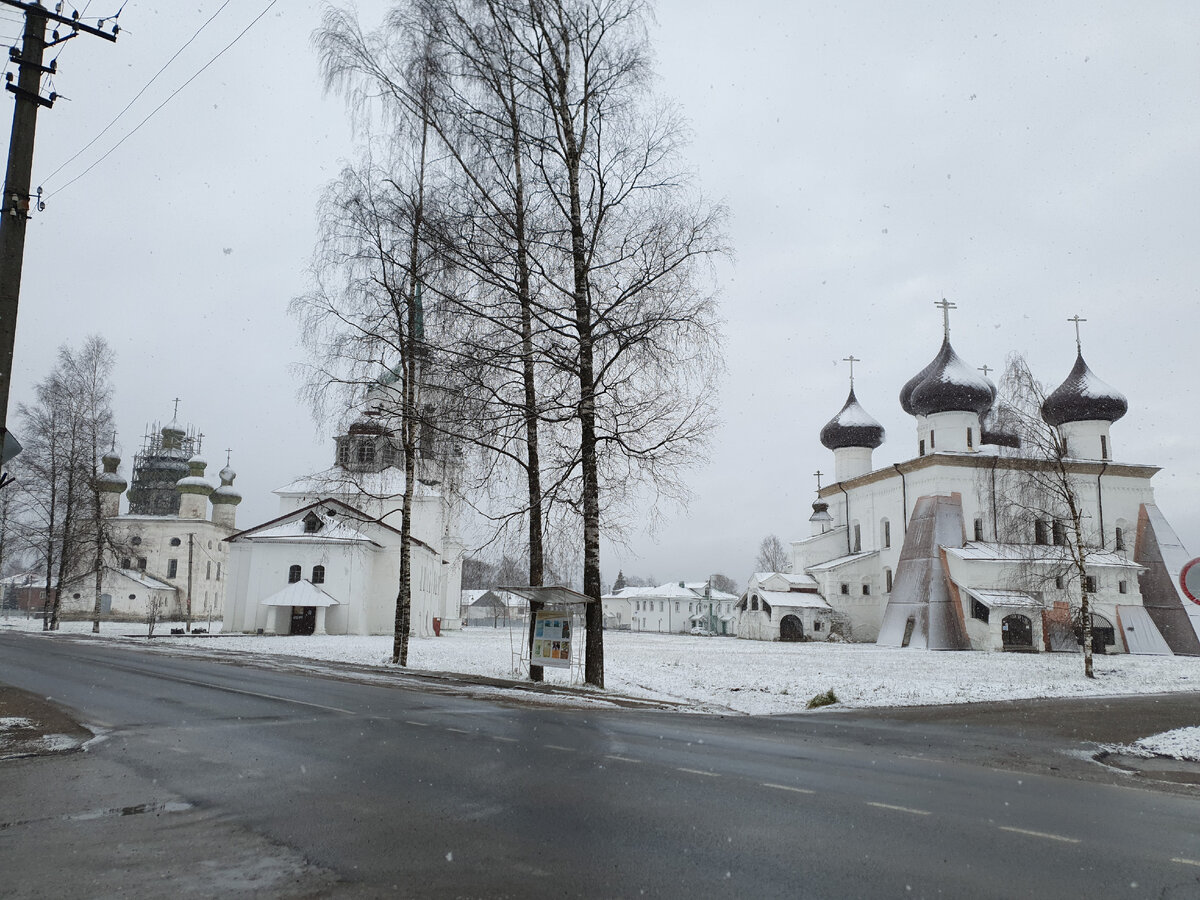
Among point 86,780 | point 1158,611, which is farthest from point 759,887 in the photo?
point 1158,611

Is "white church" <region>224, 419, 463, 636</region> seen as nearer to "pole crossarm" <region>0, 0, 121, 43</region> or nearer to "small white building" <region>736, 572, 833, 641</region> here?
"small white building" <region>736, 572, 833, 641</region>

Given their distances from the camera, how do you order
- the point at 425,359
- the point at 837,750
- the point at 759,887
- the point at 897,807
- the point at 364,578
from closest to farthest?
the point at 759,887, the point at 897,807, the point at 837,750, the point at 425,359, the point at 364,578

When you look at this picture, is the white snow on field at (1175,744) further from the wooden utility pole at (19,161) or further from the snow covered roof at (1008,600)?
the snow covered roof at (1008,600)

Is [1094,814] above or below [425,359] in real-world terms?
below

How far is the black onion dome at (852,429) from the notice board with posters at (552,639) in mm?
48180

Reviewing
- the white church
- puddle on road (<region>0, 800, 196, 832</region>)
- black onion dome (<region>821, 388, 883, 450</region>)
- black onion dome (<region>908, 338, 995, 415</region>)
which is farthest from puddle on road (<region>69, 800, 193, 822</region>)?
black onion dome (<region>821, 388, 883, 450</region>)

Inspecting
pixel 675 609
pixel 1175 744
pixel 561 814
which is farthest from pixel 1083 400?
pixel 675 609

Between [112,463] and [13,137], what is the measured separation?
214ft

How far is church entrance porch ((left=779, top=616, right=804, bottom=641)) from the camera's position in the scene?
187 ft

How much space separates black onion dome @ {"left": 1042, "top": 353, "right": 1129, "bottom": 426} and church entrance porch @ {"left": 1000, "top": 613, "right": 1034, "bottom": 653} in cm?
1155

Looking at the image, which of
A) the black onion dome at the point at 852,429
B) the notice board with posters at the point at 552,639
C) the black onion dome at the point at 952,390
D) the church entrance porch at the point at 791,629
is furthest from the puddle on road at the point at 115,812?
the black onion dome at the point at 852,429

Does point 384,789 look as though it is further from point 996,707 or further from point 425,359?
A: point 996,707

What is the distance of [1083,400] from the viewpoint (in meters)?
48.5

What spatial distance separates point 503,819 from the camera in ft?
21.1
